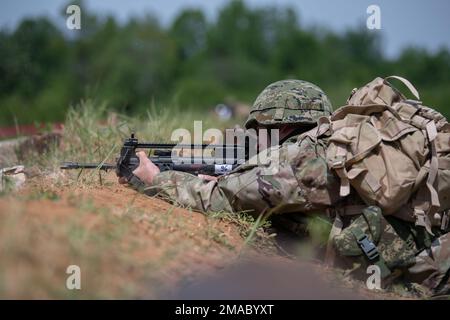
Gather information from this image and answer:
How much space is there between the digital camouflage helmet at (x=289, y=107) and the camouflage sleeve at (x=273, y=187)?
0.46m

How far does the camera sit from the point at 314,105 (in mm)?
4859

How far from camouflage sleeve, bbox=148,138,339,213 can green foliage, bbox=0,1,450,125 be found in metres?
26.2

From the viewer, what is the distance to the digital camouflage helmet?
476cm

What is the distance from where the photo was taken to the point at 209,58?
63594mm

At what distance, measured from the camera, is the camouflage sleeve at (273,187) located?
4.15 metres

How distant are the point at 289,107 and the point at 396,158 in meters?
1.04

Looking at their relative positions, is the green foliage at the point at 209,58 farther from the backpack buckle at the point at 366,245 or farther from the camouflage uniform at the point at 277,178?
the backpack buckle at the point at 366,245

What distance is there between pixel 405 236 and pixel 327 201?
61 centimetres
